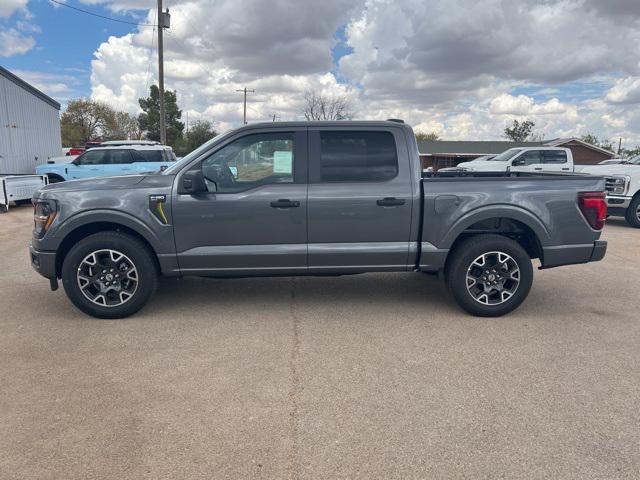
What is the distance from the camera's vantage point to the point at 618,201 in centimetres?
1161

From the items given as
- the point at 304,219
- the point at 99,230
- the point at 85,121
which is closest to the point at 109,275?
the point at 99,230

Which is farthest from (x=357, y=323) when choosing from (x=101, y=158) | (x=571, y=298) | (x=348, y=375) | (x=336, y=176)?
(x=101, y=158)

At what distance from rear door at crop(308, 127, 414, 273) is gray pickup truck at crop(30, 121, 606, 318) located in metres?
0.01

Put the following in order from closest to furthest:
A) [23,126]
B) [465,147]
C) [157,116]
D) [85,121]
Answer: [23,126] < [465,147] < [157,116] < [85,121]

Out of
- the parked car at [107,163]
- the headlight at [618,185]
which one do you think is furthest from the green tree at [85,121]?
the headlight at [618,185]

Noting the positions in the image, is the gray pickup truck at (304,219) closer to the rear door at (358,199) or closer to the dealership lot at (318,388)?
the rear door at (358,199)

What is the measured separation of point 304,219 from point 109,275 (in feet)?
6.48

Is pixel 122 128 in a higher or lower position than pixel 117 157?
higher

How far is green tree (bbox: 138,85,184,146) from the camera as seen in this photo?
172 ft

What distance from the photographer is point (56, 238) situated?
446cm

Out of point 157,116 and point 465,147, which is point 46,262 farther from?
point 157,116

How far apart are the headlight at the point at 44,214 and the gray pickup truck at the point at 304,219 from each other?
0.5 inches

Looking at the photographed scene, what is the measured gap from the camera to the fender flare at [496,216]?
4.63m

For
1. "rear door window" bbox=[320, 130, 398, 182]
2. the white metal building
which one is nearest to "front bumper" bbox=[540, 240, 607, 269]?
"rear door window" bbox=[320, 130, 398, 182]
